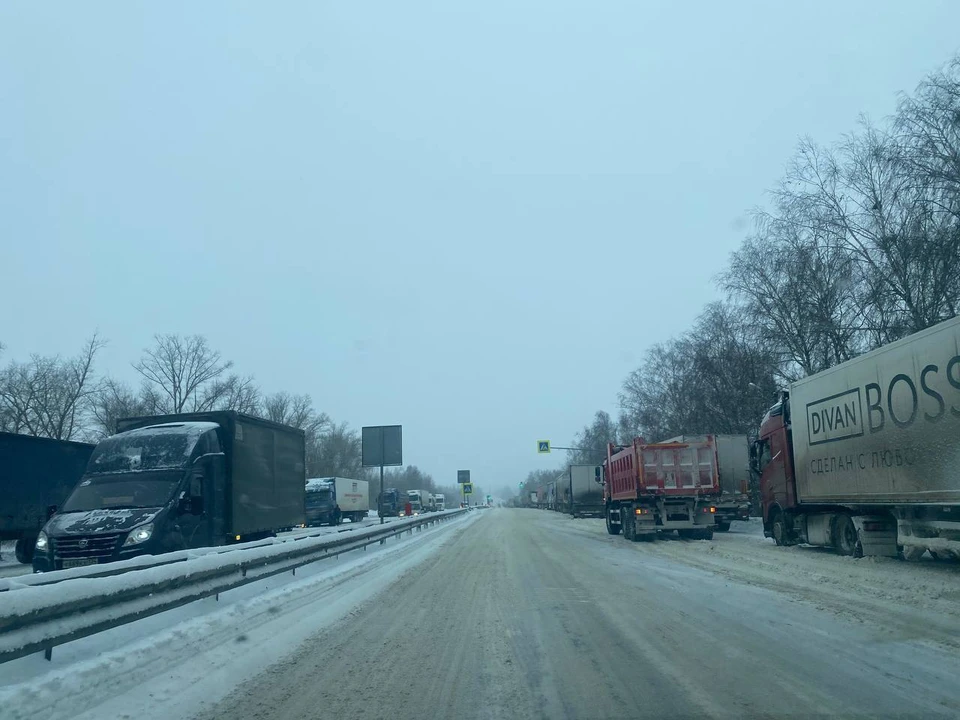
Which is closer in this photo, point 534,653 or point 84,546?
point 534,653

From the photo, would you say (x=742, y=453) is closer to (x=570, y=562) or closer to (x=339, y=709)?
(x=570, y=562)

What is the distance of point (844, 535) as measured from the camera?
16609 mm

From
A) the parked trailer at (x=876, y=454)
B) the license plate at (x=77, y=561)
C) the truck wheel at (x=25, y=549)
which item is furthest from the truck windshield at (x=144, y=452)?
the parked trailer at (x=876, y=454)

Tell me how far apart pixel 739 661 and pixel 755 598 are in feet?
13.4

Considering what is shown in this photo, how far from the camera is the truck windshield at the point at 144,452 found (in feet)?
47.4

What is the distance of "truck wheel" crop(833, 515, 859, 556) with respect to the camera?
16250mm

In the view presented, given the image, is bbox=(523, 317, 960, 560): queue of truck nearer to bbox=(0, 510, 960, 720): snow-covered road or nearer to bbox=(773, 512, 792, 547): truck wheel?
bbox=(773, 512, 792, 547): truck wheel

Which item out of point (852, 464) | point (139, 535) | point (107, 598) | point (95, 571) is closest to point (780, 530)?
point (852, 464)

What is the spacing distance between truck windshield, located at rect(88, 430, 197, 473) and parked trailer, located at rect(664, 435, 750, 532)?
1667 centimetres

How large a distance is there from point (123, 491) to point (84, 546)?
5.40ft

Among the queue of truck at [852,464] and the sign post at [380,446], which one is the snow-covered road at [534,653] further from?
the sign post at [380,446]

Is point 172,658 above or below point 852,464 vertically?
below

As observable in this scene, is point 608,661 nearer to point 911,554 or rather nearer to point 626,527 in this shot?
point 911,554

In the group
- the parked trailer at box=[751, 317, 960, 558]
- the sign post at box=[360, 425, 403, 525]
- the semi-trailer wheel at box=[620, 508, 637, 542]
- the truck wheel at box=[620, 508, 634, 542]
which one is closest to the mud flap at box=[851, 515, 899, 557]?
the parked trailer at box=[751, 317, 960, 558]
